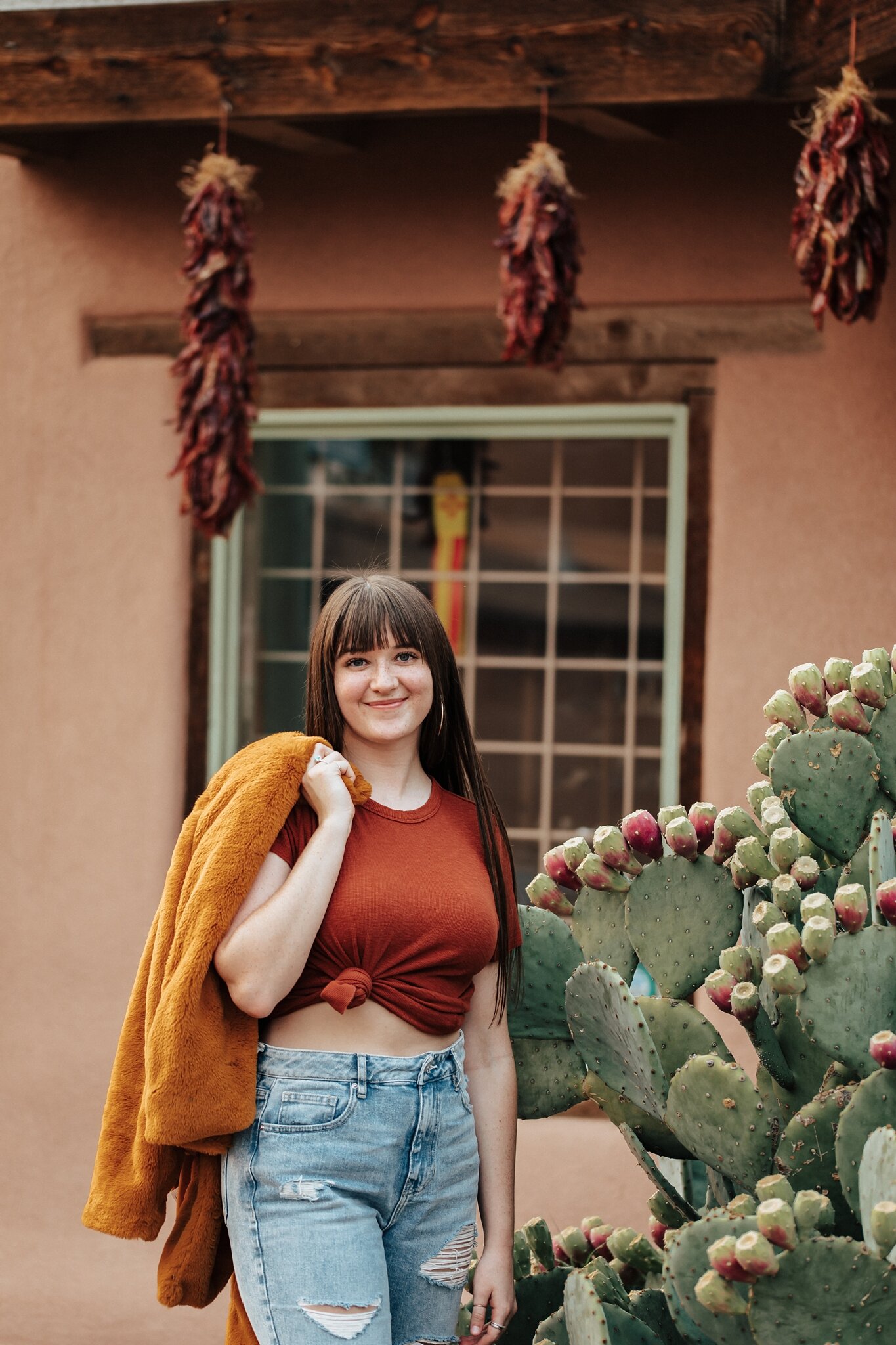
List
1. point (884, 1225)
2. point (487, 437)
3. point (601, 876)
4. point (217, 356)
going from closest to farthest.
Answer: point (884, 1225)
point (601, 876)
point (217, 356)
point (487, 437)

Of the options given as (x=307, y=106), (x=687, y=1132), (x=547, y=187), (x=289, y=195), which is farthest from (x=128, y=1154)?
(x=289, y=195)

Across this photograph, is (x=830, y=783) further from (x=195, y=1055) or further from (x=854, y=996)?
(x=195, y=1055)

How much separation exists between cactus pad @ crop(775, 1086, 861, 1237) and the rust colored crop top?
541mm

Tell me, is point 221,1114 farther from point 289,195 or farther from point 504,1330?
point 289,195

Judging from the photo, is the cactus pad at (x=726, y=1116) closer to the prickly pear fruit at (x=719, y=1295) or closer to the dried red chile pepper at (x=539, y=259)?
the prickly pear fruit at (x=719, y=1295)

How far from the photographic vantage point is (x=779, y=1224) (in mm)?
1734

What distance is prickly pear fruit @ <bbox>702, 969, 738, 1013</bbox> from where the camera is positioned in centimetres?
219

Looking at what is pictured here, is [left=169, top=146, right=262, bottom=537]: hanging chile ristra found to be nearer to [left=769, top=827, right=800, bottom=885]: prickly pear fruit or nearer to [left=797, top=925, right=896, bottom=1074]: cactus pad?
[left=769, top=827, right=800, bottom=885]: prickly pear fruit

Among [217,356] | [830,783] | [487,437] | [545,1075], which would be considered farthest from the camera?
[487,437]

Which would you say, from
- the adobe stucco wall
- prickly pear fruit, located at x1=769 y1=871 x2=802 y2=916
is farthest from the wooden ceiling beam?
prickly pear fruit, located at x1=769 y1=871 x2=802 y2=916

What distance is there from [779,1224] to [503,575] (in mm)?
3602

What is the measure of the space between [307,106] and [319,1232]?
3.26 meters

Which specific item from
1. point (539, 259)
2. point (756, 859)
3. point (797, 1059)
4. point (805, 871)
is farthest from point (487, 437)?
point (797, 1059)

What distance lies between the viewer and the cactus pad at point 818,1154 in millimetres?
2102
